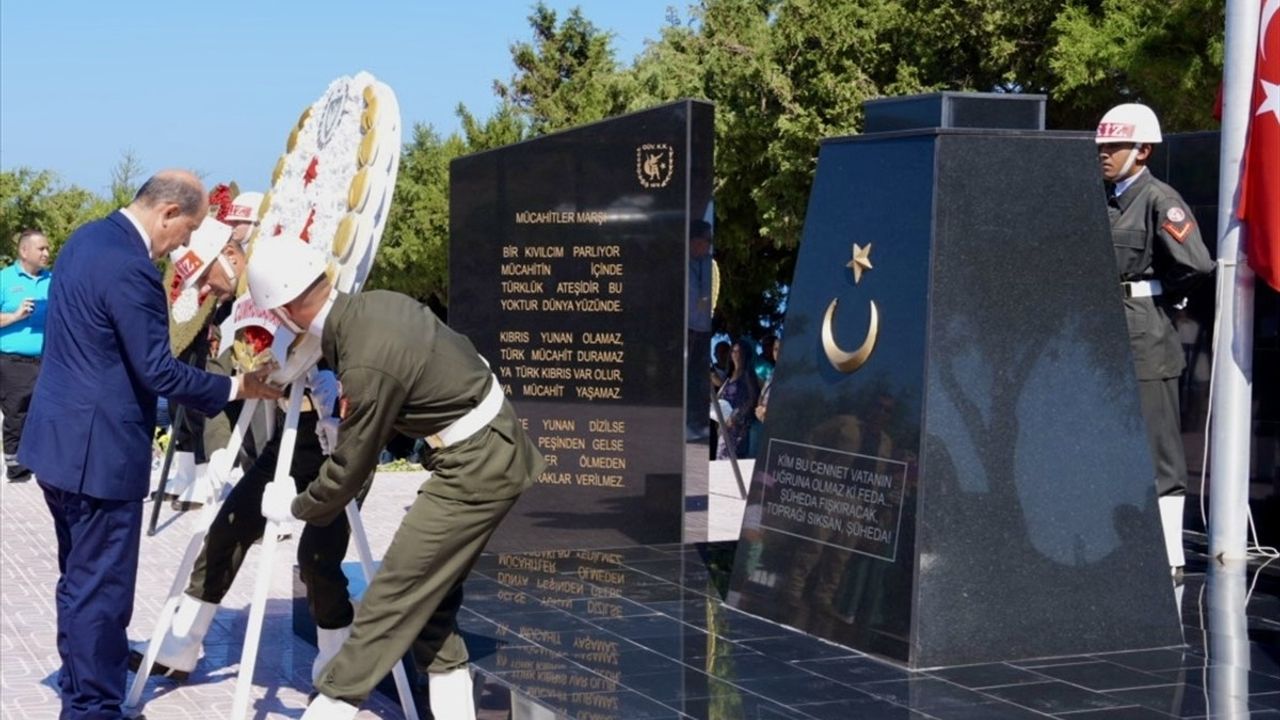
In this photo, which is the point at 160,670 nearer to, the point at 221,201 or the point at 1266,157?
the point at 221,201

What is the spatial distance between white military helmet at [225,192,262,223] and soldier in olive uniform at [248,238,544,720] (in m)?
2.85

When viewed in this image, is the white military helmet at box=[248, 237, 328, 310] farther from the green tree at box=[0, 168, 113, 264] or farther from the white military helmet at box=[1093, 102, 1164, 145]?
the green tree at box=[0, 168, 113, 264]

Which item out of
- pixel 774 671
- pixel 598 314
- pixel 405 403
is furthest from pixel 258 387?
pixel 598 314

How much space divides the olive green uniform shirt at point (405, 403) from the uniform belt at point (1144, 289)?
3.85m

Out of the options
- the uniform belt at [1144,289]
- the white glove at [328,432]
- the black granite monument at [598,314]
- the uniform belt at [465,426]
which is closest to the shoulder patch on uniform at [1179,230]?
the uniform belt at [1144,289]

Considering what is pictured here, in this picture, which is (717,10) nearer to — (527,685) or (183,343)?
(183,343)

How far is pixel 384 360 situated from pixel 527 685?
4.89 feet

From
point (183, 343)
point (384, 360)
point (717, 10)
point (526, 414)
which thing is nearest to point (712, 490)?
point (526, 414)

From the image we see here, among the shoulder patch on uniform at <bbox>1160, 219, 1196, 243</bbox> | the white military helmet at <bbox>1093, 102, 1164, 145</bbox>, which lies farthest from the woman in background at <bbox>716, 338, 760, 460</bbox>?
the shoulder patch on uniform at <bbox>1160, 219, 1196, 243</bbox>

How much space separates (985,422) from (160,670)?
3.60 metres

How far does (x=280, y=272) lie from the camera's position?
525 cm

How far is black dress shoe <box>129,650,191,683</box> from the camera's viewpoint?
22.9 feet

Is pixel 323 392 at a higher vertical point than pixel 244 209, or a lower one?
lower

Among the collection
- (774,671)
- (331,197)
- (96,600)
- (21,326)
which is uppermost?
(331,197)
